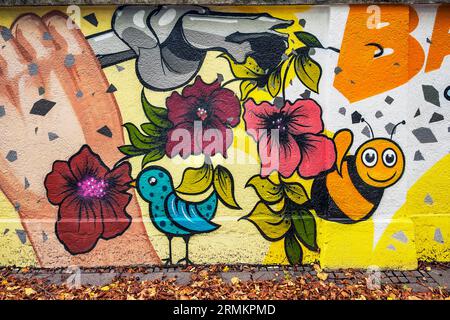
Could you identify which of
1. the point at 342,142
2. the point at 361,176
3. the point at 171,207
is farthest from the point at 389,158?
the point at 171,207

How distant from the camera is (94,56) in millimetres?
4309

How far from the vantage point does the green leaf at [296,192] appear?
4410 millimetres

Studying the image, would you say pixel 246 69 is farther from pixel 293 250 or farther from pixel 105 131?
pixel 293 250

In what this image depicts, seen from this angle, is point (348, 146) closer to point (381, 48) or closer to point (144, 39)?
point (381, 48)

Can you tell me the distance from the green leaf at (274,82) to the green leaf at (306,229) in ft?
5.09

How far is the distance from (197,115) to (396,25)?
2.57 metres

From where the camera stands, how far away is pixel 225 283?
159 inches

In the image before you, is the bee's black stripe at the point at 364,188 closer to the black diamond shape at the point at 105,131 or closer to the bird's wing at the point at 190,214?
the bird's wing at the point at 190,214

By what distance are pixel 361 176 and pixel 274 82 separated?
1544 millimetres

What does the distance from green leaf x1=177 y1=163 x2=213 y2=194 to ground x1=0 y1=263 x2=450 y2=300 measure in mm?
953

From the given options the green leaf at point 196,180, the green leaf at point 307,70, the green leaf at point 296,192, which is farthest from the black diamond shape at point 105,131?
the green leaf at point 307,70

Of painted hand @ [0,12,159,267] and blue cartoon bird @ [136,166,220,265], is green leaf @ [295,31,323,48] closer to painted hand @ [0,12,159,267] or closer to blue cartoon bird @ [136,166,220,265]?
blue cartoon bird @ [136,166,220,265]

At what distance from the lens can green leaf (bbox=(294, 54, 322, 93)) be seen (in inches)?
170

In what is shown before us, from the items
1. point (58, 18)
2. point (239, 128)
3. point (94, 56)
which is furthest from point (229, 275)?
point (58, 18)
